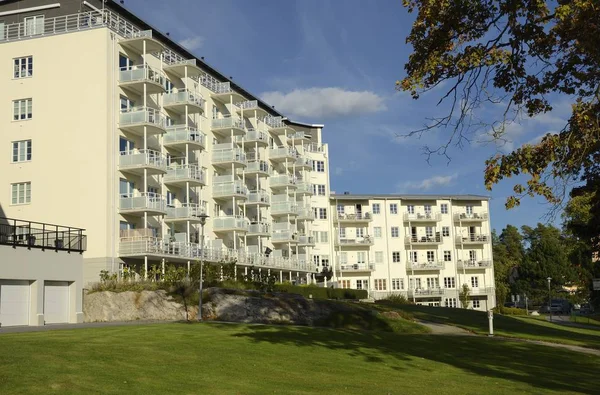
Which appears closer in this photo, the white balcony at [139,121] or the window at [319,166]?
the white balcony at [139,121]

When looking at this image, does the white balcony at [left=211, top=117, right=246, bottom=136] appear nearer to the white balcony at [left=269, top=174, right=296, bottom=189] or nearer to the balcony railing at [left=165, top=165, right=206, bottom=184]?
the balcony railing at [left=165, top=165, right=206, bottom=184]

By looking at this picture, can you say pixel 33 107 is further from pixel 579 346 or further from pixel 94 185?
pixel 579 346

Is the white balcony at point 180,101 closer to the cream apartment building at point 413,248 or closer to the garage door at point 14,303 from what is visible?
the garage door at point 14,303

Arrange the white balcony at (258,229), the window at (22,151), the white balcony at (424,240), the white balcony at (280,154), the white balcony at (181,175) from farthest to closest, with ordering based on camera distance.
Answer: the white balcony at (424,240), the white balcony at (280,154), the white balcony at (258,229), the white balcony at (181,175), the window at (22,151)

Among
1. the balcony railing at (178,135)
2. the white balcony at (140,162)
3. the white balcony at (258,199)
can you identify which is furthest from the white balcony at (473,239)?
the white balcony at (140,162)

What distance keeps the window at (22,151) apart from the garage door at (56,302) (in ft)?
50.4

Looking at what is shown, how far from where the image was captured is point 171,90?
185ft

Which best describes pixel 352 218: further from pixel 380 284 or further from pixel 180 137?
pixel 180 137

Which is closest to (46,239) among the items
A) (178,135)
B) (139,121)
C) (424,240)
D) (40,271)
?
(40,271)

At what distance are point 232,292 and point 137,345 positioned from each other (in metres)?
18.2

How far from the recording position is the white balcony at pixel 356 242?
88125mm

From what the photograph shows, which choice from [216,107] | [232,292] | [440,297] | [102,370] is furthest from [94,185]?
[440,297]

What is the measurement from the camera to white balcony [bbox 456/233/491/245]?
9206 cm

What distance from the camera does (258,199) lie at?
223 ft
